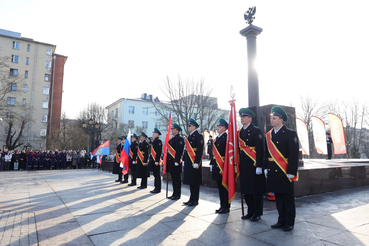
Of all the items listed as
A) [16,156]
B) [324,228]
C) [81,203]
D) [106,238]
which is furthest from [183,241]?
[16,156]

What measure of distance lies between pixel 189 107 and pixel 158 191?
18764mm

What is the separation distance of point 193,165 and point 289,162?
2891 millimetres

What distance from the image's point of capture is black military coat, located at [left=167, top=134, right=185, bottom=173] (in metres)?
7.48

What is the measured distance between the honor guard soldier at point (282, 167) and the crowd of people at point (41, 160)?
2195 centimetres

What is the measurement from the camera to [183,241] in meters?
3.72

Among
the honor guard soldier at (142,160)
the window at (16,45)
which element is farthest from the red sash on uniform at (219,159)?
the window at (16,45)

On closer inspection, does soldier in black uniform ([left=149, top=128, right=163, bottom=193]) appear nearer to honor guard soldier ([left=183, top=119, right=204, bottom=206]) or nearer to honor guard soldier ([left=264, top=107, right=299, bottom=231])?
honor guard soldier ([left=183, top=119, right=204, bottom=206])

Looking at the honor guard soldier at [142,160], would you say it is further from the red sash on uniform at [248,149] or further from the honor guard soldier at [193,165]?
the red sash on uniform at [248,149]

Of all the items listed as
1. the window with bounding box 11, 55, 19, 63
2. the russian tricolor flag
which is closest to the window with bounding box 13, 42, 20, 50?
the window with bounding box 11, 55, 19, 63

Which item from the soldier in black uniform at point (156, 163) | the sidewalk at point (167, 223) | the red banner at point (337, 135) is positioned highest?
the red banner at point (337, 135)

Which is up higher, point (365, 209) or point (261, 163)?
Result: point (261, 163)

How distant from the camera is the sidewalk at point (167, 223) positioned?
3719 mm

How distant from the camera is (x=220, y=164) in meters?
5.86

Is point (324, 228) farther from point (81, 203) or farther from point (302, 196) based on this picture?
point (81, 203)
